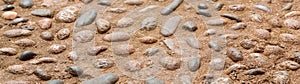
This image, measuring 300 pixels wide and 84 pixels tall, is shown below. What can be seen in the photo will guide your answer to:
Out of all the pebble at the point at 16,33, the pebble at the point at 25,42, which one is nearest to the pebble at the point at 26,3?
the pebble at the point at 16,33

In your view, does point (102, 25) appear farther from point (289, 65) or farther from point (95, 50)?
point (289, 65)

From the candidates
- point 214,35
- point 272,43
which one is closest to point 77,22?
point 214,35

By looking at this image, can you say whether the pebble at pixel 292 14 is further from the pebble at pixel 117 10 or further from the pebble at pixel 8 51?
the pebble at pixel 8 51

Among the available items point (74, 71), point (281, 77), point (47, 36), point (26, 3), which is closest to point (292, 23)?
point (281, 77)

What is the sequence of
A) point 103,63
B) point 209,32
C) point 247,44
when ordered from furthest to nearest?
point 209,32, point 247,44, point 103,63

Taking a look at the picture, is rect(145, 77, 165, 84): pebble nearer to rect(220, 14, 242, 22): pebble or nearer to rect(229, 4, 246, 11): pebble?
rect(220, 14, 242, 22): pebble
